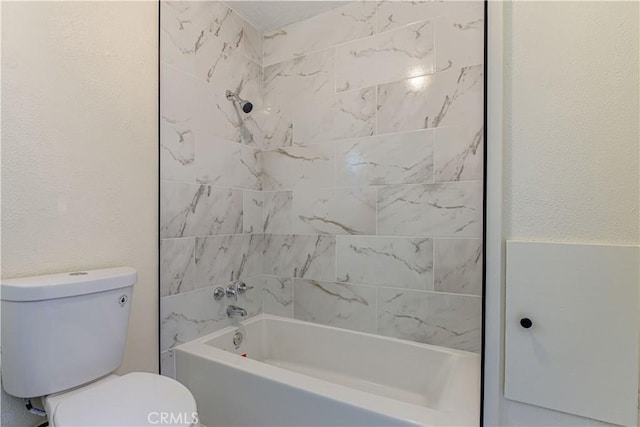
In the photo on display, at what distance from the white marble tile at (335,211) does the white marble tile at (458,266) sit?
382mm

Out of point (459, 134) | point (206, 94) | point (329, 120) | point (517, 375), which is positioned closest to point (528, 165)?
point (517, 375)

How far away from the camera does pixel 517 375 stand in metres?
0.80

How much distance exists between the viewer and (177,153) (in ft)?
5.21

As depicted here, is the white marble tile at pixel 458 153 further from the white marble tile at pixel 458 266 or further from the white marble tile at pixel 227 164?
the white marble tile at pixel 227 164

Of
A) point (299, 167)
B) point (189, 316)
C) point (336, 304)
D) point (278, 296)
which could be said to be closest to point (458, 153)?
point (299, 167)

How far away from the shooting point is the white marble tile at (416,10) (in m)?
1.53

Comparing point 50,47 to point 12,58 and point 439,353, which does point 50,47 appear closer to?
point 12,58

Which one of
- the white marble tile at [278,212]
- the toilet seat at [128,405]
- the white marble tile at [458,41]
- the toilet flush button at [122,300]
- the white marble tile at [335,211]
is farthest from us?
the white marble tile at [278,212]

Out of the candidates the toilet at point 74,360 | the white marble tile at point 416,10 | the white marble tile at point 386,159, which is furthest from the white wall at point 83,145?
the white marble tile at point 416,10

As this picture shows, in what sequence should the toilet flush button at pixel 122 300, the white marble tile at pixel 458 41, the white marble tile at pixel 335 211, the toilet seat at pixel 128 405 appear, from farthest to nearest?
1. the white marble tile at pixel 335 211
2. the white marble tile at pixel 458 41
3. the toilet flush button at pixel 122 300
4. the toilet seat at pixel 128 405

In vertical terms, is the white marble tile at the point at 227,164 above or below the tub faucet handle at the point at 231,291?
above

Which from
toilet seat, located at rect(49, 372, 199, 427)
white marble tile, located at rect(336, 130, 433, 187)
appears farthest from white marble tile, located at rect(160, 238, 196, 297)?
white marble tile, located at rect(336, 130, 433, 187)

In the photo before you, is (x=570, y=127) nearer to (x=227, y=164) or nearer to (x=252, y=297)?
(x=227, y=164)

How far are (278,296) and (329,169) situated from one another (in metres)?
0.90
